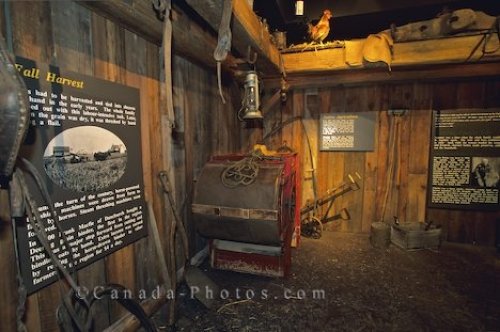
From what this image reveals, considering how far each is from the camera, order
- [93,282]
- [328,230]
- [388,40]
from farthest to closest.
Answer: [328,230], [388,40], [93,282]

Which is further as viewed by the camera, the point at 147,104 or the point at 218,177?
the point at 218,177

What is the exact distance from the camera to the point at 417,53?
10.3 feet

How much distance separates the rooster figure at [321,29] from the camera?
11.1 ft

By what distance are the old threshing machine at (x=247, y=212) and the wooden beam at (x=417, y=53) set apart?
58.3 inches

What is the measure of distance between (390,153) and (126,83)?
3825 millimetres

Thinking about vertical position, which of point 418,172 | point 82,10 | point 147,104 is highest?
point 82,10

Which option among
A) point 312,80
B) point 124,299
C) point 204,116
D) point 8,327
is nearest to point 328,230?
point 312,80

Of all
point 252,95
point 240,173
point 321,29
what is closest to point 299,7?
point 321,29

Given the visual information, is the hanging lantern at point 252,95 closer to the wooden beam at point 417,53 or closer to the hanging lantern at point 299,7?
the wooden beam at point 417,53

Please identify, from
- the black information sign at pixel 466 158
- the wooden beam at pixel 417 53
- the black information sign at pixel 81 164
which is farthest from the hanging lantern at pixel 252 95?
the black information sign at pixel 466 158

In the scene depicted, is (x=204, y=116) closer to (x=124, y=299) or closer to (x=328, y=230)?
(x=124, y=299)

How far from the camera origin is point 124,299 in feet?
5.89

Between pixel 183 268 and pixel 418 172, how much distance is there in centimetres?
369

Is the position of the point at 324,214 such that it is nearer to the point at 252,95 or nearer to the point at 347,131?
the point at 347,131
